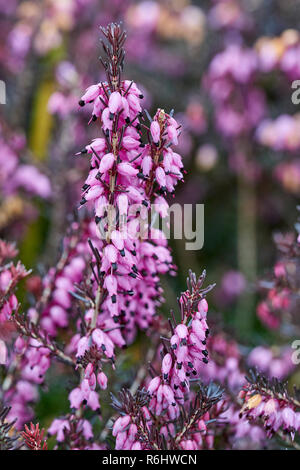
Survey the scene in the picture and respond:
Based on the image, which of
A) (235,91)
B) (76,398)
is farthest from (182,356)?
(235,91)

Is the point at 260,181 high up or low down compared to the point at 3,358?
up

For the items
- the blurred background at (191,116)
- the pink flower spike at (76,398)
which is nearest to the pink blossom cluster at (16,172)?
the blurred background at (191,116)

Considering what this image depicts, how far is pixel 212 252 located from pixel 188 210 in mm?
601

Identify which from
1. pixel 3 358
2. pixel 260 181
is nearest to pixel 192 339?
pixel 3 358

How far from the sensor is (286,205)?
11.0 ft

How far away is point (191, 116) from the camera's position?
121 inches

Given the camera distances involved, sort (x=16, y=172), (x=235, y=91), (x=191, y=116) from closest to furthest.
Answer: (x=16, y=172) < (x=235, y=91) < (x=191, y=116)

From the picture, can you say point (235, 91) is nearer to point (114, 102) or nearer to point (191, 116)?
point (191, 116)

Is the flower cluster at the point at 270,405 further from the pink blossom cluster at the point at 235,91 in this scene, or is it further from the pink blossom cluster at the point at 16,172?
the pink blossom cluster at the point at 235,91

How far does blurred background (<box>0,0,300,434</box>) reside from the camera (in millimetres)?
2576

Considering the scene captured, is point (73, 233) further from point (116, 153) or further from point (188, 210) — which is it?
point (188, 210)

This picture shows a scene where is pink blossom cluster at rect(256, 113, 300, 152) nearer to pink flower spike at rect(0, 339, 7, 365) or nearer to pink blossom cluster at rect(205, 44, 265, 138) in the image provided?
pink blossom cluster at rect(205, 44, 265, 138)

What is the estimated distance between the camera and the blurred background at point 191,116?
2.58 meters

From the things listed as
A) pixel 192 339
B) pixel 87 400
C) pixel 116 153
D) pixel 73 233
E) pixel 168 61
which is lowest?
pixel 87 400
